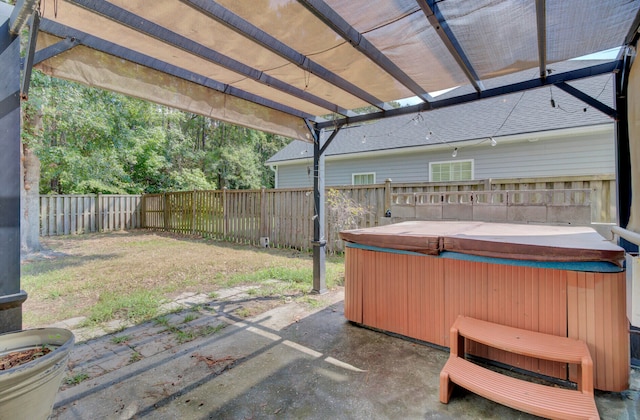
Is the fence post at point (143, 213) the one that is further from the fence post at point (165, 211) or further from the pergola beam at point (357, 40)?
the pergola beam at point (357, 40)

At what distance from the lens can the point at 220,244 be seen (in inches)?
339

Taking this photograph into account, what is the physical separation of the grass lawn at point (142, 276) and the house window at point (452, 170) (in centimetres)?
369

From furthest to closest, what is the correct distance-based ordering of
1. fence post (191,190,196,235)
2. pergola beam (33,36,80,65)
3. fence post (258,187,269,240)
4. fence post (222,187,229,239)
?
fence post (191,190,196,235), fence post (222,187,229,239), fence post (258,187,269,240), pergola beam (33,36,80,65)

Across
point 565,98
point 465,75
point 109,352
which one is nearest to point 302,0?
point 465,75

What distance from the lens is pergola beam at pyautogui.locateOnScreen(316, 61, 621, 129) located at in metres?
2.65

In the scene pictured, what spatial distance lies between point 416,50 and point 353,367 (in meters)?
2.63

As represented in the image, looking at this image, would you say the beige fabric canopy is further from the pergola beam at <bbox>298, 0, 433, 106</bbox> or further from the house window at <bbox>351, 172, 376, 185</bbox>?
the house window at <bbox>351, 172, 376, 185</bbox>

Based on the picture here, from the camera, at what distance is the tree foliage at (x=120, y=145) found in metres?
7.04

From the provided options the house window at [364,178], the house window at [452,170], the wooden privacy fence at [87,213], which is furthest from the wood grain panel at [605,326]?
Result: the wooden privacy fence at [87,213]

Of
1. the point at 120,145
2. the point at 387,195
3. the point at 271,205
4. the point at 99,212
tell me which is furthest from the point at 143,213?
the point at 387,195

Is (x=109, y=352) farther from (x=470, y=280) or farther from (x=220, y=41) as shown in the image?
(x=470, y=280)

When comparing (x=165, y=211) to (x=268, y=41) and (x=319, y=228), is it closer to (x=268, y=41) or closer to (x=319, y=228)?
(x=319, y=228)

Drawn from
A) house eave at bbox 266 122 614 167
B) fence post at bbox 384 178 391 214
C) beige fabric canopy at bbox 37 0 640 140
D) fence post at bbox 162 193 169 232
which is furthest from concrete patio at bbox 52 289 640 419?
fence post at bbox 162 193 169 232

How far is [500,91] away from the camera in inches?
119
